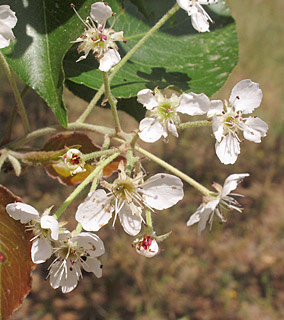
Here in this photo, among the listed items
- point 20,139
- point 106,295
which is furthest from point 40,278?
point 20,139

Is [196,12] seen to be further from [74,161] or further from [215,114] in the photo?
[74,161]

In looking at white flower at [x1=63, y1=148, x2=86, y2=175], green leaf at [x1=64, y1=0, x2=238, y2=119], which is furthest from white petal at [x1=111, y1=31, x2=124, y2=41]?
white flower at [x1=63, y1=148, x2=86, y2=175]

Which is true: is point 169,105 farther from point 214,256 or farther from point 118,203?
point 214,256

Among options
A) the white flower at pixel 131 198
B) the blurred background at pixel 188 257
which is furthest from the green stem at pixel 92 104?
the blurred background at pixel 188 257

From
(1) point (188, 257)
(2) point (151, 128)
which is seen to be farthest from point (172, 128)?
(1) point (188, 257)

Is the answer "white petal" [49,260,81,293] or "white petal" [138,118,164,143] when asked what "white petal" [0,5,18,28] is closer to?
"white petal" [138,118,164,143]
